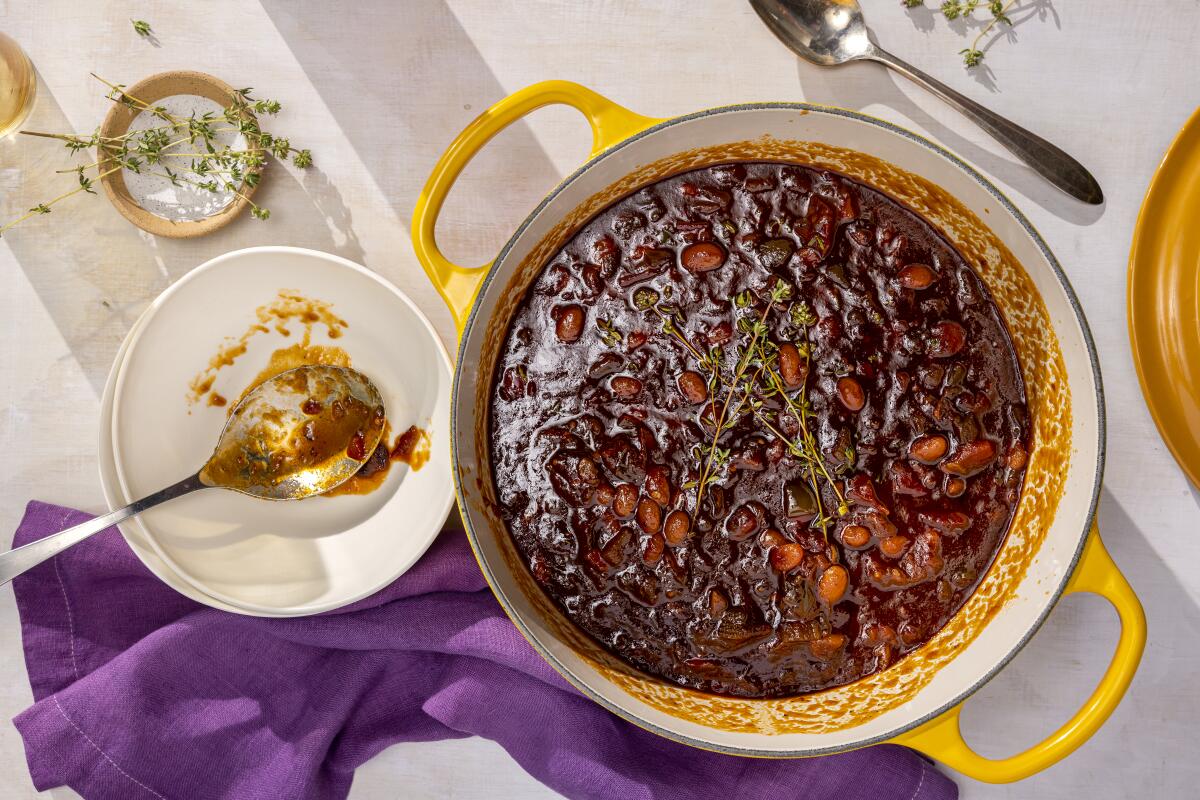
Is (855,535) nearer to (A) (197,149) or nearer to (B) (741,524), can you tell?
(B) (741,524)

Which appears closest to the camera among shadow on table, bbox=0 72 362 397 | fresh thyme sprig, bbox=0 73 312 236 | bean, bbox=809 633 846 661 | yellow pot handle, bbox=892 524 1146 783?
yellow pot handle, bbox=892 524 1146 783

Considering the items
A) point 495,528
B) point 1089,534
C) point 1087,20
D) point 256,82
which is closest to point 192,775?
point 495,528

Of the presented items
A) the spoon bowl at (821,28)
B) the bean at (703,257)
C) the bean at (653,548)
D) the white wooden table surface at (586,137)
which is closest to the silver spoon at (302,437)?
the white wooden table surface at (586,137)

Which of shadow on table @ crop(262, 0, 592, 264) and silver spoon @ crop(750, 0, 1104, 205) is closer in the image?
silver spoon @ crop(750, 0, 1104, 205)

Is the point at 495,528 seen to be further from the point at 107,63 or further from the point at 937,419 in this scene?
the point at 107,63

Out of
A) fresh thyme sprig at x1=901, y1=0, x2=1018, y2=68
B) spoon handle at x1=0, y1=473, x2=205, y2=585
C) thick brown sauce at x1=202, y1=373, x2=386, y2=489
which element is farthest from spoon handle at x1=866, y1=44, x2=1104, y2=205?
spoon handle at x1=0, y1=473, x2=205, y2=585

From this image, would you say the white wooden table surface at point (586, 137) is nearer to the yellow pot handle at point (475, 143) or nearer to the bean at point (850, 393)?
the yellow pot handle at point (475, 143)

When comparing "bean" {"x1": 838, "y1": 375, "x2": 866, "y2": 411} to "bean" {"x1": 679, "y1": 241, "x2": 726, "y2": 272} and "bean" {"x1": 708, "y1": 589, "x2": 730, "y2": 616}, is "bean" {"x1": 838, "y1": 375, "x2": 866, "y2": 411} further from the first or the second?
"bean" {"x1": 708, "y1": 589, "x2": 730, "y2": 616}
